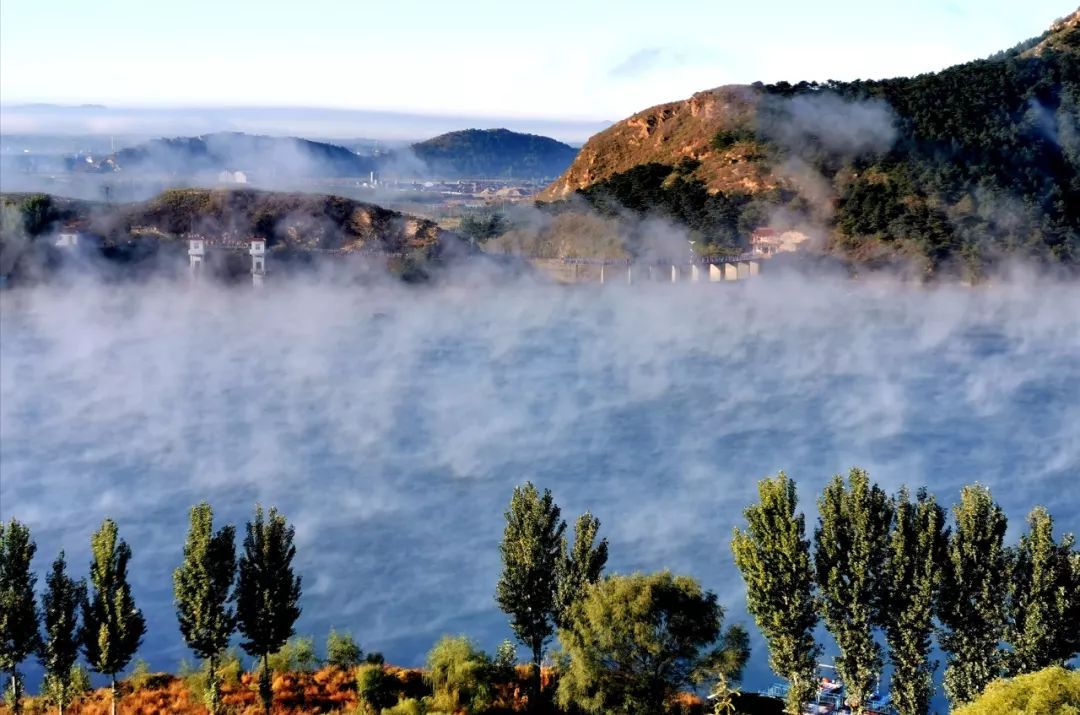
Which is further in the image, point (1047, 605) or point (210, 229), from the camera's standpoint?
point (210, 229)

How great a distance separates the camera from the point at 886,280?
91500 mm

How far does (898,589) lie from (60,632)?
16.1m

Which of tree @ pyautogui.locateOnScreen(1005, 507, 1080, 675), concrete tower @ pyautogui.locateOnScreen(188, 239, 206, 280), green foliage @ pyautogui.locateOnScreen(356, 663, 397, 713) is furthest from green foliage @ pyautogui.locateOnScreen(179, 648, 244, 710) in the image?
concrete tower @ pyautogui.locateOnScreen(188, 239, 206, 280)

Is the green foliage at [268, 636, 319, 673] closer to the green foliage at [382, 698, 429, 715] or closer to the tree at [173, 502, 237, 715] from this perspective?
the tree at [173, 502, 237, 715]

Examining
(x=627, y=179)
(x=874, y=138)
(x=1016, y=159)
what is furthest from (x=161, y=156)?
(x=1016, y=159)

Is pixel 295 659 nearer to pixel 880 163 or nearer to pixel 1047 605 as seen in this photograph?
pixel 1047 605

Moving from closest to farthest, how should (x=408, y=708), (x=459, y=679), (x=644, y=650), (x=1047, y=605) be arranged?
(x=644, y=650) < (x=1047, y=605) < (x=408, y=708) < (x=459, y=679)

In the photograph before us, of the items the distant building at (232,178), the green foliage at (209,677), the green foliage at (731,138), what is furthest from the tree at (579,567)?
the green foliage at (731,138)

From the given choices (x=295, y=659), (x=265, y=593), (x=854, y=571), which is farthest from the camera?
(x=295, y=659)

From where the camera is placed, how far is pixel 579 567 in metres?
23.7

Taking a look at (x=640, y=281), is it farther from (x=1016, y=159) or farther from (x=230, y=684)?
(x=230, y=684)

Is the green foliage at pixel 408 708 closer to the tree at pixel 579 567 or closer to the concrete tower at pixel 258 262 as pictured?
the tree at pixel 579 567

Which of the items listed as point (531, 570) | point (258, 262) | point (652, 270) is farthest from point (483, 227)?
point (531, 570)

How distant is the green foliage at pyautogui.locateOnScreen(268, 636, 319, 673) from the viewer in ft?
84.8
